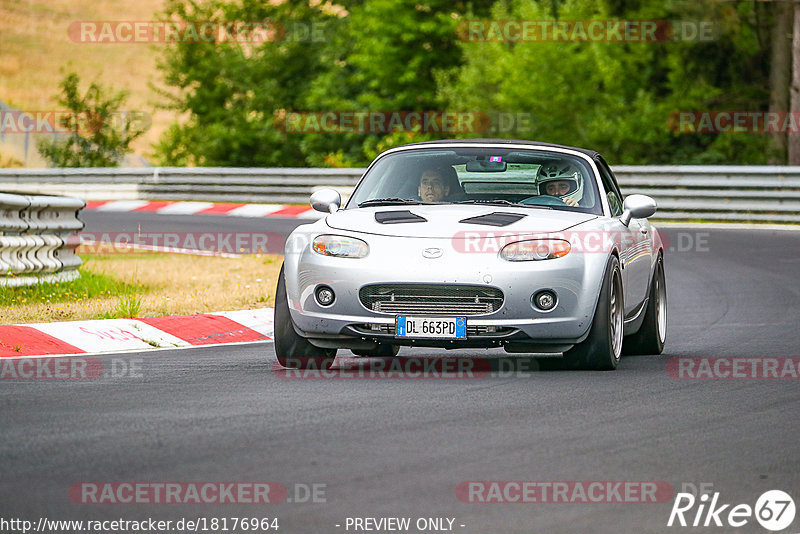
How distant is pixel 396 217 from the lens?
9.47 meters

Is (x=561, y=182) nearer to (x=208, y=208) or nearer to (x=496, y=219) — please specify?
(x=496, y=219)

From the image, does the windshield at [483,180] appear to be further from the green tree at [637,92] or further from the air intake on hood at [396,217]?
the green tree at [637,92]

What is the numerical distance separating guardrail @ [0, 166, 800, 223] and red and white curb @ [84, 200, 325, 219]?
0.49m

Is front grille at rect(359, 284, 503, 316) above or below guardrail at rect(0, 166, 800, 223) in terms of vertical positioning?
above

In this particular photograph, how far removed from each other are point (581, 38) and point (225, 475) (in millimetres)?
34322

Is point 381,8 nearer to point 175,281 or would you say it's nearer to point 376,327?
point 175,281

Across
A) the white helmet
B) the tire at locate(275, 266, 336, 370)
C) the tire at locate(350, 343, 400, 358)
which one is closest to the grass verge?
the tire at locate(350, 343, 400, 358)

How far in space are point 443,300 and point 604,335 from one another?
1.07 meters

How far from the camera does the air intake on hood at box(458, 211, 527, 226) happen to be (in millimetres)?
9258

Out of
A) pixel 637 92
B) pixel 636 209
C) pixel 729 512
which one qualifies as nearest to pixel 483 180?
pixel 636 209

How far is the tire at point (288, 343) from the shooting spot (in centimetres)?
945

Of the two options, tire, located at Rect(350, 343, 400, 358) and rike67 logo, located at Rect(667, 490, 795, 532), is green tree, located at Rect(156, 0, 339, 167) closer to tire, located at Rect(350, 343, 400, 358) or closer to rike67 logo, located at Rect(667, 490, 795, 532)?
tire, located at Rect(350, 343, 400, 358)

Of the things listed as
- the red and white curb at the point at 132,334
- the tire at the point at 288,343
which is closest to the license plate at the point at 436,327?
the tire at the point at 288,343

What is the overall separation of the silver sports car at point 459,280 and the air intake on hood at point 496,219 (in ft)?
0.03
